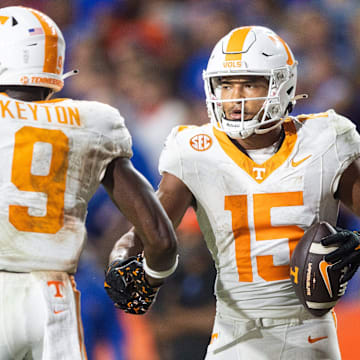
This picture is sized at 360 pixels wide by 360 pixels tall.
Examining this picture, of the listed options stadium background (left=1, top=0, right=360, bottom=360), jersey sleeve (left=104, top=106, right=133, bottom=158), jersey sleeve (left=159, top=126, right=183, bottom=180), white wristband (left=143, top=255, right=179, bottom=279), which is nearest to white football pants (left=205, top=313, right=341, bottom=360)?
white wristband (left=143, top=255, right=179, bottom=279)

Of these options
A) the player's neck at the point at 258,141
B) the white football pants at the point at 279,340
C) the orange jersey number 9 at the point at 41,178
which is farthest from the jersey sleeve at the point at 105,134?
the white football pants at the point at 279,340

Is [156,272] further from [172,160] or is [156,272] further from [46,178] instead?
[172,160]

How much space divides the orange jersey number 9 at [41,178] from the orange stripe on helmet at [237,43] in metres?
0.97

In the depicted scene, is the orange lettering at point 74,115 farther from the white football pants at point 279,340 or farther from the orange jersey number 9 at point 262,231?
the white football pants at point 279,340

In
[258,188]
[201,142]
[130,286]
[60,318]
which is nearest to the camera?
[60,318]

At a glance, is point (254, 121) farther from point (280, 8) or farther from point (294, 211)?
point (280, 8)

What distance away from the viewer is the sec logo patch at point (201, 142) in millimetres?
3166

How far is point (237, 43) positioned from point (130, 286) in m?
1.11

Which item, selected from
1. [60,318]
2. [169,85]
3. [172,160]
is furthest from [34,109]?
[169,85]

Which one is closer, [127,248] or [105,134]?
[105,134]

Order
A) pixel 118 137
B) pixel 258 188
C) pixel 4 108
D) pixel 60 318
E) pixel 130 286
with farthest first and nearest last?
1. pixel 258 188
2. pixel 130 286
3. pixel 118 137
4. pixel 4 108
5. pixel 60 318

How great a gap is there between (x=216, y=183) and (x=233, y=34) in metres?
0.65

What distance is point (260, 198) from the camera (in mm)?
3055

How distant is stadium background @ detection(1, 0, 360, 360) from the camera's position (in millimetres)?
4426
